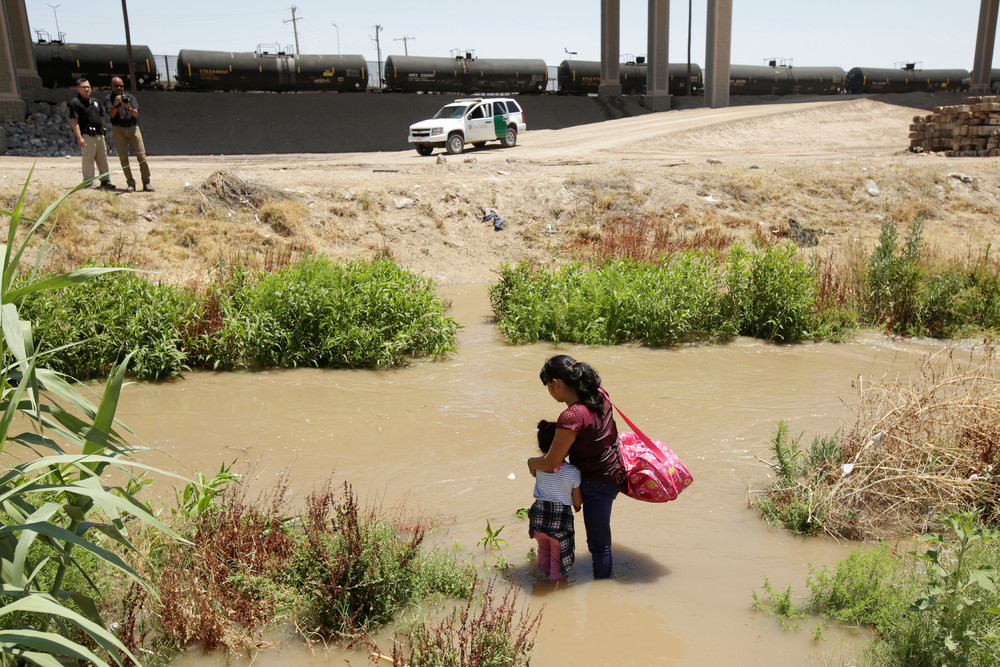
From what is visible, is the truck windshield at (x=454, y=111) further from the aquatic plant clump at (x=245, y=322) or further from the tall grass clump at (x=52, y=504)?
the tall grass clump at (x=52, y=504)

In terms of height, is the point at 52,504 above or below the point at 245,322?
above

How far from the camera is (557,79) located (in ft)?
142

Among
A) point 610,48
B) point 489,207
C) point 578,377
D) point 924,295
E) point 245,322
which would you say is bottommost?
point 924,295

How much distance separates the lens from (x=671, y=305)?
1046cm

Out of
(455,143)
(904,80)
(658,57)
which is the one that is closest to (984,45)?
(904,80)

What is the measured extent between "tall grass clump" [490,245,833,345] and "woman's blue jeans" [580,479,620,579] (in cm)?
592

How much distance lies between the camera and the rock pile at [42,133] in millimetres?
26016

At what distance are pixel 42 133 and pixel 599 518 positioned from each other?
29.8m

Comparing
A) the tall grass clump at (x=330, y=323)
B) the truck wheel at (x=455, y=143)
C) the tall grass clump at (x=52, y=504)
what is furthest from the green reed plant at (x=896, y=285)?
the truck wheel at (x=455, y=143)

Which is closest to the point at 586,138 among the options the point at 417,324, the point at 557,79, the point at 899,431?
the point at 557,79

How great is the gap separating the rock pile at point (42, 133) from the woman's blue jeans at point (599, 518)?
1048 inches

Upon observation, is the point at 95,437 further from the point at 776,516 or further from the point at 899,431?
the point at 899,431

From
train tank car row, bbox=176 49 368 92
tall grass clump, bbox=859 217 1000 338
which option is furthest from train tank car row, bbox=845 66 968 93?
tall grass clump, bbox=859 217 1000 338

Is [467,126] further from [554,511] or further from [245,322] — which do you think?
[554,511]
